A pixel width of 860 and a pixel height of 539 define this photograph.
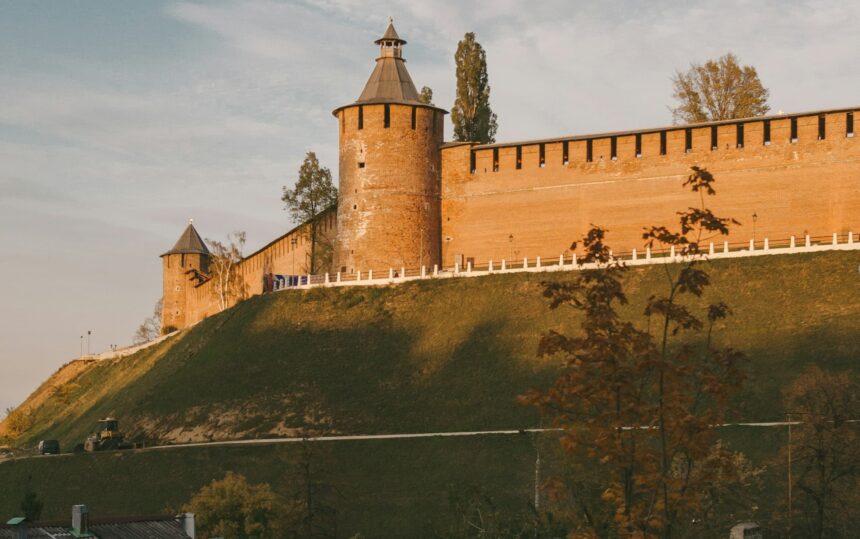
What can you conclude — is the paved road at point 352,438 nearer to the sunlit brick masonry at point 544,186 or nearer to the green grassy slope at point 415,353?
the green grassy slope at point 415,353

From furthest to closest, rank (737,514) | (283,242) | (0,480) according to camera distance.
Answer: (283,242) < (0,480) < (737,514)

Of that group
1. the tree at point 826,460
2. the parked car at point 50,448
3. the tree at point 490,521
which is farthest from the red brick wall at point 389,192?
the tree at point 826,460

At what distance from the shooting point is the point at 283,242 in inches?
2731

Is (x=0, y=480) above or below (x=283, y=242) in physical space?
below

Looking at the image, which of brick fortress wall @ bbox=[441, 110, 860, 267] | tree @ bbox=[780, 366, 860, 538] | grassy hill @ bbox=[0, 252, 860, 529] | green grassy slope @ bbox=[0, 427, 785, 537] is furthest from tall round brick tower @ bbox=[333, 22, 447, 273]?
tree @ bbox=[780, 366, 860, 538]

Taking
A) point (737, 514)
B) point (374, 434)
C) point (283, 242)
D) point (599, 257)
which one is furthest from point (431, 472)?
point (283, 242)

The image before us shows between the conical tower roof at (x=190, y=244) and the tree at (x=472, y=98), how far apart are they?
29038mm

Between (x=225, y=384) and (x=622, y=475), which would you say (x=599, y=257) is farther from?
(x=225, y=384)

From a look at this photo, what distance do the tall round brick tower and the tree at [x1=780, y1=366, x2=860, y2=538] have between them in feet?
85.6

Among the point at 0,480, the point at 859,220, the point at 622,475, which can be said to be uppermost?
the point at 859,220

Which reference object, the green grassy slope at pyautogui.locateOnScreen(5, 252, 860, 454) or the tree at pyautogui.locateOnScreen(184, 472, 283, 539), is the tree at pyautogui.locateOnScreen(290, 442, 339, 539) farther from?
the green grassy slope at pyautogui.locateOnScreen(5, 252, 860, 454)

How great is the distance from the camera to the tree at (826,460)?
30594mm

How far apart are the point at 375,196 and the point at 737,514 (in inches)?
1117

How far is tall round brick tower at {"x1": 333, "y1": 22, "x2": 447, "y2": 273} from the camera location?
188 ft
